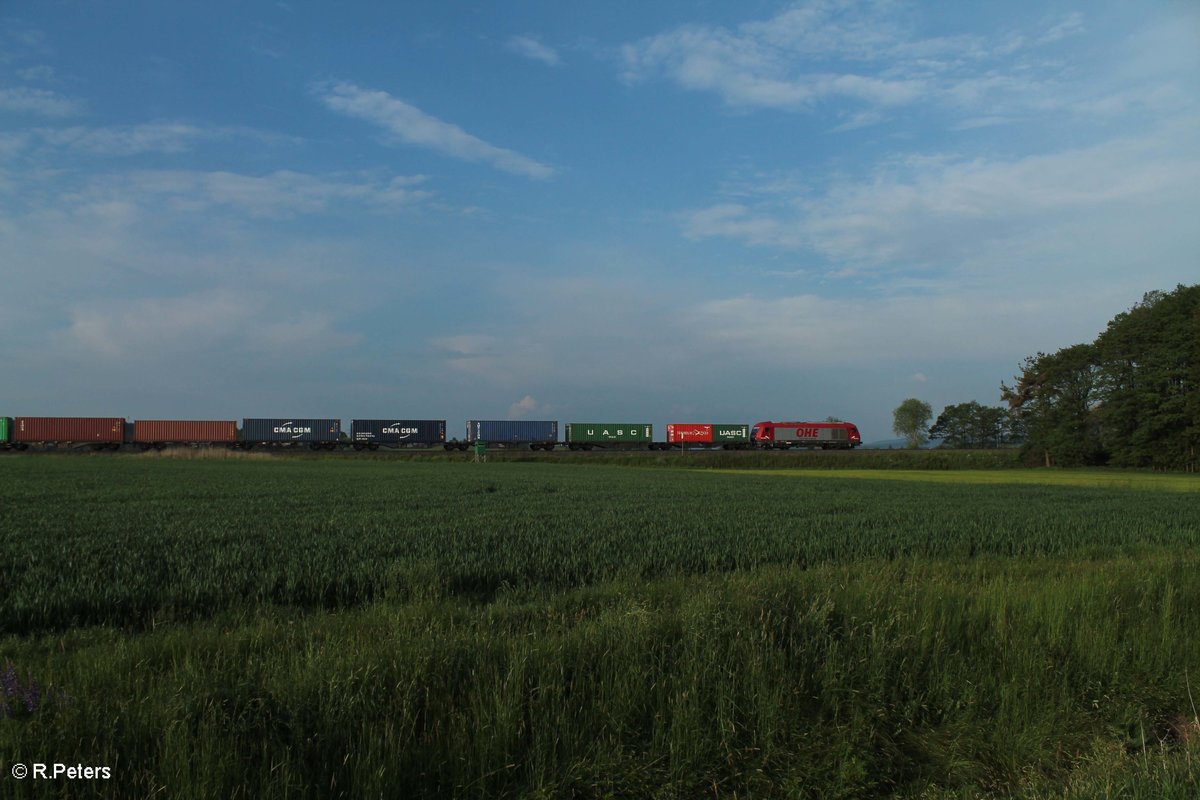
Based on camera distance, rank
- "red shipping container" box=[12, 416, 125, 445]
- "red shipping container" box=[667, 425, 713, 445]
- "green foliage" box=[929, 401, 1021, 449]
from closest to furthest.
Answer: "red shipping container" box=[12, 416, 125, 445], "red shipping container" box=[667, 425, 713, 445], "green foliage" box=[929, 401, 1021, 449]

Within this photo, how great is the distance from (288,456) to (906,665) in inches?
2958

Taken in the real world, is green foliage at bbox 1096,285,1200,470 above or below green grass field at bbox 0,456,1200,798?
above

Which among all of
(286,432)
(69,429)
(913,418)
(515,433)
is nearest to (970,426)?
(913,418)

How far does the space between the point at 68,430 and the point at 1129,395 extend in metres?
112

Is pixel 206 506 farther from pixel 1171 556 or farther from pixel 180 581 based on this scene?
pixel 1171 556

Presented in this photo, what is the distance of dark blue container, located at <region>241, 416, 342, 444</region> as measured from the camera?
271 feet

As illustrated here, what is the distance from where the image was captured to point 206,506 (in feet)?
60.5

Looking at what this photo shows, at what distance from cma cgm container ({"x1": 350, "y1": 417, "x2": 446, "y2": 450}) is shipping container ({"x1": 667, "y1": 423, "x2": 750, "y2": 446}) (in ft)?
102

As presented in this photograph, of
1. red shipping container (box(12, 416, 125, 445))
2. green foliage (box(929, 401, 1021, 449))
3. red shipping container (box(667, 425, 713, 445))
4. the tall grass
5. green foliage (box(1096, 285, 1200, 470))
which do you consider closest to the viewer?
the tall grass

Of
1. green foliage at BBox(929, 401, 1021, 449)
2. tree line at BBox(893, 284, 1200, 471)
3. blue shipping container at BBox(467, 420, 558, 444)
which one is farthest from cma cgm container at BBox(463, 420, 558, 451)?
green foliage at BBox(929, 401, 1021, 449)

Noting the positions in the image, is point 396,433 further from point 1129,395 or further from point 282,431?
point 1129,395

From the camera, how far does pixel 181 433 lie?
81312mm

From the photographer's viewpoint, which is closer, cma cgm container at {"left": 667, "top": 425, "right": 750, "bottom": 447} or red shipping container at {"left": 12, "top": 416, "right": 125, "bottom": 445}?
red shipping container at {"left": 12, "top": 416, "right": 125, "bottom": 445}

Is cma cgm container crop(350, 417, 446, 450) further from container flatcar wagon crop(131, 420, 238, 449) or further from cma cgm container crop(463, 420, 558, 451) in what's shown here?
container flatcar wagon crop(131, 420, 238, 449)
